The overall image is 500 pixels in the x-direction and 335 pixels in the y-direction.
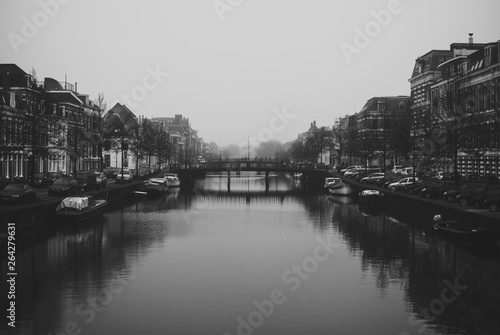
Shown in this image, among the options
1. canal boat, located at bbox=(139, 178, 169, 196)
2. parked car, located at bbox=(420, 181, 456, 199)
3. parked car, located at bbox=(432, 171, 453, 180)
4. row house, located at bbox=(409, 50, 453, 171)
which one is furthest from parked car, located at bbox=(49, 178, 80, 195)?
row house, located at bbox=(409, 50, 453, 171)

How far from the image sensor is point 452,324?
18609 mm

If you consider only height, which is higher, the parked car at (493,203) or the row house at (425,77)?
the row house at (425,77)

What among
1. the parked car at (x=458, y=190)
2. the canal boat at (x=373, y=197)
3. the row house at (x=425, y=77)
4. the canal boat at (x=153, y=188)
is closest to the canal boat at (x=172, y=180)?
the canal boat at (x=153, y=188)

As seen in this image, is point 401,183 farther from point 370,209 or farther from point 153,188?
point 153,188

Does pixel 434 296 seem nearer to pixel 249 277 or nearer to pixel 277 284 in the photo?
pixel 277 284

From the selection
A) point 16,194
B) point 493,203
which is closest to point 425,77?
point 493,203

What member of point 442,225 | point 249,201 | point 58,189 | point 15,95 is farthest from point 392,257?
point 15,95

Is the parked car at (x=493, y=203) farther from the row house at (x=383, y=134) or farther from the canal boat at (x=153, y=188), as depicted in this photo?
the canal boat at (x=153, y=188)

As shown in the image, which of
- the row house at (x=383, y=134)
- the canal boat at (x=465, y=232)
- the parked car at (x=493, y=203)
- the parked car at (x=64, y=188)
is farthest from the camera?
the row house at (x=383, y=134)

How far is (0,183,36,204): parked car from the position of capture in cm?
3925

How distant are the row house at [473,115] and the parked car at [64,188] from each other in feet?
117

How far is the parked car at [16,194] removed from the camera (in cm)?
3925

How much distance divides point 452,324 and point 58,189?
3827 cm

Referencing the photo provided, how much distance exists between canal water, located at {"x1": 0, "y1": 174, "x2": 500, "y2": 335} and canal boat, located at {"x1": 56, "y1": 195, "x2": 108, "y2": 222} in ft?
2.91
